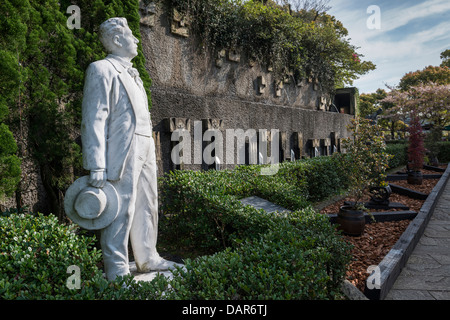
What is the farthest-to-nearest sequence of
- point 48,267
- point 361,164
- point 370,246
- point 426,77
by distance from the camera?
point 426,77 → point 361,164 → point 370,246 → point 48,267

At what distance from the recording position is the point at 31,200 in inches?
166

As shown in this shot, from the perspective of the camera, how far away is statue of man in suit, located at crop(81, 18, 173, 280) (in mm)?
2756

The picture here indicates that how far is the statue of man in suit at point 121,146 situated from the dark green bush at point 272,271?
0.80m

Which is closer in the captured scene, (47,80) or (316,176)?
(47,80)

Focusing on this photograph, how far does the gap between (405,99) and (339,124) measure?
11.9m

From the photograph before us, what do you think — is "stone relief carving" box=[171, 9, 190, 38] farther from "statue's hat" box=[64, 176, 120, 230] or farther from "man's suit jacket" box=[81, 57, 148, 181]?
"statue's hat" box=[64, 176, 120, 230]

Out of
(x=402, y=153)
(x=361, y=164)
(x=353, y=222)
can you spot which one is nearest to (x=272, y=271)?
(x=353, y=222)

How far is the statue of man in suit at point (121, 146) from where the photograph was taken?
2.76 m

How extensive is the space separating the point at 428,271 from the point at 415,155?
26.8ft

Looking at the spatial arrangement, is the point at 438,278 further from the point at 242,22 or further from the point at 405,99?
the point at 405,99

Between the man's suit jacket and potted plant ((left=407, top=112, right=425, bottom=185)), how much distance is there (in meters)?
10.8

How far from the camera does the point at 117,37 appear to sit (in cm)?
304

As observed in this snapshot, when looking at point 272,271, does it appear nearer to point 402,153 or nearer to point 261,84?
point 261,84

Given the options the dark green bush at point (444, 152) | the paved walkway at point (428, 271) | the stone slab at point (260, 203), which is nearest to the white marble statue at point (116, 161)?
the stone slab at point (260, 203)
